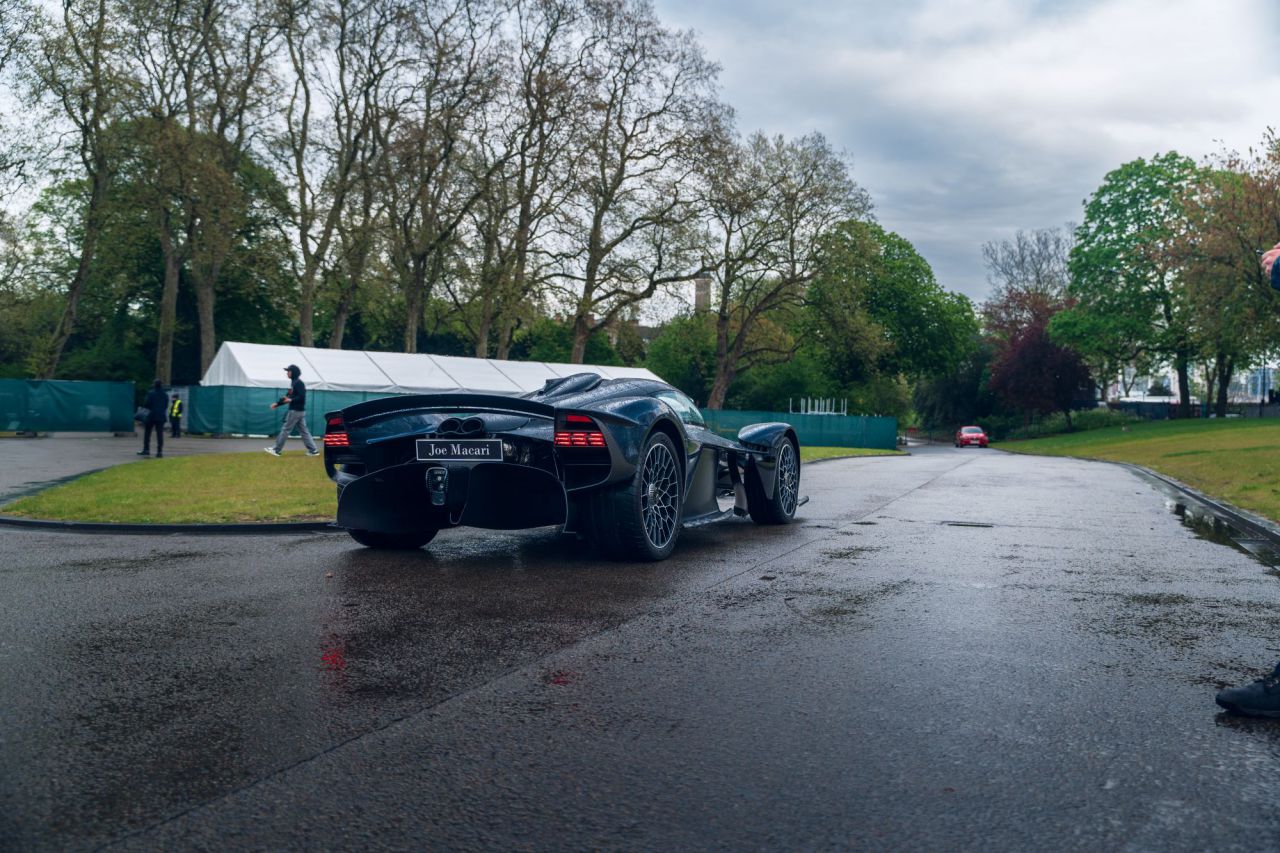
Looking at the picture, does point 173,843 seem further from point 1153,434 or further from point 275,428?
point 1153,434

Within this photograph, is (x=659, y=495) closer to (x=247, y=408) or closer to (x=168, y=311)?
(x=247, y=408)

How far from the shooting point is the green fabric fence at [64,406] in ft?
108

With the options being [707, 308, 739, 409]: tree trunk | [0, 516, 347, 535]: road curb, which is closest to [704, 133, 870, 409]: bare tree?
[707, 308, 739, 409]: tree trunk

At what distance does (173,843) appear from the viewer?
2580 mm

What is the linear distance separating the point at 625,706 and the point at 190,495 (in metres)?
9.85

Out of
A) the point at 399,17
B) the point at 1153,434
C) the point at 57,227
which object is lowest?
the point at 1153,434

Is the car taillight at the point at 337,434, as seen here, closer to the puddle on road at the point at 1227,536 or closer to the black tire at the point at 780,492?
the black tire at the point at 780,492

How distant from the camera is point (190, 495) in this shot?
480 inches

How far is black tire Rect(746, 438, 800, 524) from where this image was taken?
33.4ft

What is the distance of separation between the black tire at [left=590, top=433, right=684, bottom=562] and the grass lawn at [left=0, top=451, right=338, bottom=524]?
3934mm

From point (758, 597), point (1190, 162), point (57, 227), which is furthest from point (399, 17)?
point (1190, 162)

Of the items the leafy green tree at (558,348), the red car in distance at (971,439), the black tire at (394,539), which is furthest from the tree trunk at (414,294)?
the red car in distance at (971,439)

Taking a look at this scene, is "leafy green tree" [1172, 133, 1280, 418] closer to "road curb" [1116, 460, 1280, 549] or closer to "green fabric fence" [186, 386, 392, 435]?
"road curb" [1116, 460, 1280, 549]

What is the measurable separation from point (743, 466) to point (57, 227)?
55.6 metres
